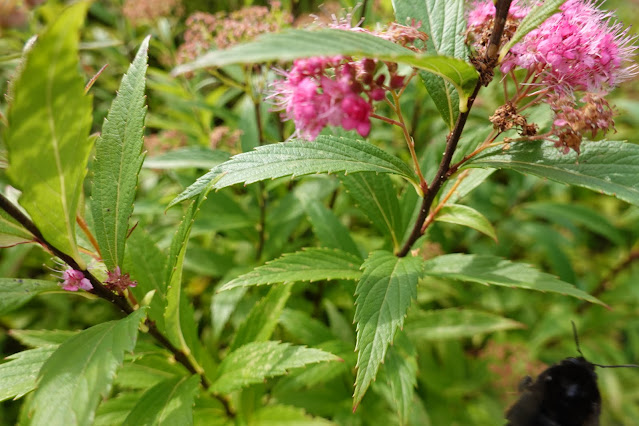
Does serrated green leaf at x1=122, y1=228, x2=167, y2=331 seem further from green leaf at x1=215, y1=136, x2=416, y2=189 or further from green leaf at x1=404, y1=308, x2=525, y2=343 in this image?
green leaf at x1=404, y1=308, x2=525, y2=343

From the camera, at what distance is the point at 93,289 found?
847 millimetres

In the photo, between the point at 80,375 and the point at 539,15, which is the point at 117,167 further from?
the point at 539,15

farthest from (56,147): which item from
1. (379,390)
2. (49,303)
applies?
(49,303)

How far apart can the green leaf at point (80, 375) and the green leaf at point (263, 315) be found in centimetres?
49

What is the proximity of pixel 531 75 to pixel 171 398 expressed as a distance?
113 cm

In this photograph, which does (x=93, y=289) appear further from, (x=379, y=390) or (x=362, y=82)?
(x=379, y=390)

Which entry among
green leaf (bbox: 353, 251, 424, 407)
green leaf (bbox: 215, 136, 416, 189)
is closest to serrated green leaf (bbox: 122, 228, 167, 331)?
green leaf (bbox: 215, 136, 416, 189)

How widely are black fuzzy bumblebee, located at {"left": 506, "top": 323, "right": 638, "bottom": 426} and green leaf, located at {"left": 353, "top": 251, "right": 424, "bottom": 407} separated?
1.18ft

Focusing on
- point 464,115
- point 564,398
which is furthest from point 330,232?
point 564,398

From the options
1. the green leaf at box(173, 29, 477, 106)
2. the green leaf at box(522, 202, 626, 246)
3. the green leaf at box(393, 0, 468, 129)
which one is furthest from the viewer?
the green leaf at box(522, 202, 626, 246)

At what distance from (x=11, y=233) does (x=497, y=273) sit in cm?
110

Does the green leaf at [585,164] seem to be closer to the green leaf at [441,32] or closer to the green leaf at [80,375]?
the green leaf at [441,32]

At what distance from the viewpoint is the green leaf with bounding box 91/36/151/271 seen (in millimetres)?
→ 863

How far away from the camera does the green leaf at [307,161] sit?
0.84 m
